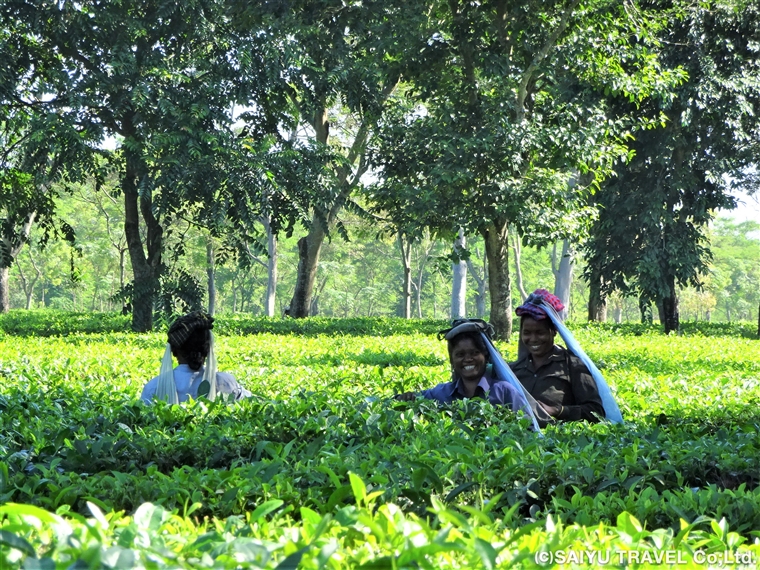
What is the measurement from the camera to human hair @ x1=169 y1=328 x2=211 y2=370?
252 inches

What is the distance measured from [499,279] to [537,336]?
11.0 metres

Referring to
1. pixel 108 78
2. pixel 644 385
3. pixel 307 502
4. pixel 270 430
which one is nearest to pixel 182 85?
pixel 108 78

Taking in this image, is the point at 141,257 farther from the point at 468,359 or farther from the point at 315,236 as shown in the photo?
the point at 468,359

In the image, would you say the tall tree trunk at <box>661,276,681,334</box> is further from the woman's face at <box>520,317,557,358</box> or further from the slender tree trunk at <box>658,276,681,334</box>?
the woman's face at <box>520,317,557,358</box>

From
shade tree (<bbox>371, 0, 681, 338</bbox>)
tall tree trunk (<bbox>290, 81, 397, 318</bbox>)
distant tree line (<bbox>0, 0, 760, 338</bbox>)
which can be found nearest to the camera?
distant tree line (<bbox>0, 0, 760, 338</bbox>)

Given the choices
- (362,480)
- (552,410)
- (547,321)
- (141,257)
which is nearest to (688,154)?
(141,257)

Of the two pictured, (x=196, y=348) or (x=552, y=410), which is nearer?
(x=552, y=410)

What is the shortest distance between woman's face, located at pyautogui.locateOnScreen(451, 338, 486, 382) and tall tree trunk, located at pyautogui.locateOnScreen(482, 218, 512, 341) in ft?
36.7

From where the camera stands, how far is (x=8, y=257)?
16.1 metres

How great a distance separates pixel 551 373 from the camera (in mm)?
6547

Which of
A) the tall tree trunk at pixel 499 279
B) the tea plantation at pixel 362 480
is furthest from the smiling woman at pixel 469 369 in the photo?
the tall tree trunk at pixel 499 279

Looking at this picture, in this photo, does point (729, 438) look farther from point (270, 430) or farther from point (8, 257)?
point (8, 257)

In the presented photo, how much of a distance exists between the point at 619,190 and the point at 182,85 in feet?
36.6

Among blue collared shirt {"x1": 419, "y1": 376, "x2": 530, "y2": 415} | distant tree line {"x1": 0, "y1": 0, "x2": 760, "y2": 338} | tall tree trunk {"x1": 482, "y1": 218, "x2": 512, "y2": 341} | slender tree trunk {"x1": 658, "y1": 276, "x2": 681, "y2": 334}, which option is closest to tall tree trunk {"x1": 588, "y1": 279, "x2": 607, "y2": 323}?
slender tree trunk {"x1": 658, "y1": 276, "x2": 681, "y2": 334}
